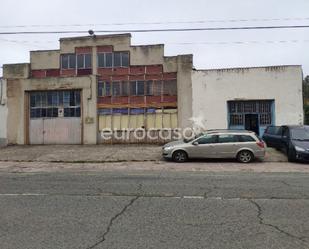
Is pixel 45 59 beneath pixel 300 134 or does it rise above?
above

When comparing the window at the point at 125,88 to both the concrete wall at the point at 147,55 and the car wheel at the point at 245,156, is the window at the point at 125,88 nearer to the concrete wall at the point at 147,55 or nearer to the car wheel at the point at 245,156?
the concrete wall at the point at 147,55

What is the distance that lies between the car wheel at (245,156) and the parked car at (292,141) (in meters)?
1.95

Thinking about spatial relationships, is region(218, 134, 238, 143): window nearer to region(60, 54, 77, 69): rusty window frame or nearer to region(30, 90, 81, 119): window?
region(30, 90, 81, 119): window

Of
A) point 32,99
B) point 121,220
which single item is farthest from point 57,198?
point 32,99

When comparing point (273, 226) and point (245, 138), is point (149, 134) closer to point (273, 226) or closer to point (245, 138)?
point (245, 138)

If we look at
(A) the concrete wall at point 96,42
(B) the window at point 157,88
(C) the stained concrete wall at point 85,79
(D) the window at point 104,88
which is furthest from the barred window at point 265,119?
(D) the window at point 104,88

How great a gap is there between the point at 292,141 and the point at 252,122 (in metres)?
9.64

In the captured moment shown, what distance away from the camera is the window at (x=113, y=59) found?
30766 mm

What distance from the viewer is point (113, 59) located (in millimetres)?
30969

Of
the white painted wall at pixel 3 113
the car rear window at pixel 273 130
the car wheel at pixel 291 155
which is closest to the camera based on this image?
the car wheel at pixel 291 155

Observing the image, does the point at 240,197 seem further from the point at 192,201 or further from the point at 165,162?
the point at 165,162

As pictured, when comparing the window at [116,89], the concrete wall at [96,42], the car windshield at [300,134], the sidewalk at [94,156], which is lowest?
the sidewalk at [94,156]

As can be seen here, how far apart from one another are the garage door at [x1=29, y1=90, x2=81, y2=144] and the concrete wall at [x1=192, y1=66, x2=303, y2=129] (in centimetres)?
941

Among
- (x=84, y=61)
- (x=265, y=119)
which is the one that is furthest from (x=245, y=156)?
(x=84, y=61)
